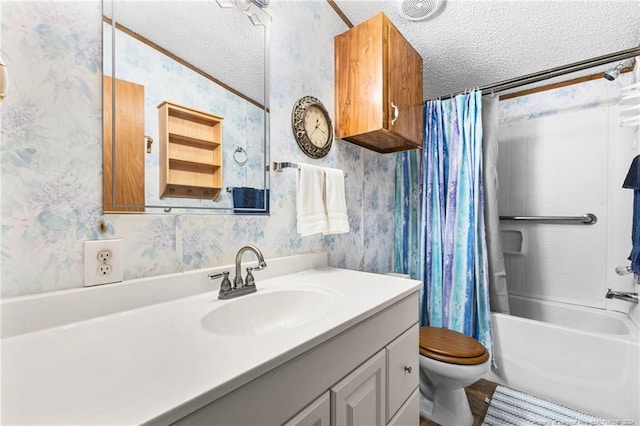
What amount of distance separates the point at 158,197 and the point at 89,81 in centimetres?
33

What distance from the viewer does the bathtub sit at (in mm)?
1344

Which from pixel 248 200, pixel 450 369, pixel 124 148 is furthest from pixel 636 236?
pixel 124 148

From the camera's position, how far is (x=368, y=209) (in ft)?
5.82

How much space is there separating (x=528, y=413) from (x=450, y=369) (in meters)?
0.64

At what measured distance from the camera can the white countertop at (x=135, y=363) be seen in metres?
0.35

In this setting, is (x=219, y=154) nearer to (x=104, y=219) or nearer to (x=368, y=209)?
(x=104, y=219)

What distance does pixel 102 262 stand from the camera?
27.1 inches

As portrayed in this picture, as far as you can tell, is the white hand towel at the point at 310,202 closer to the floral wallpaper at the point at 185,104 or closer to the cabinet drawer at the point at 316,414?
the floral wallpaper at the point at 185,104

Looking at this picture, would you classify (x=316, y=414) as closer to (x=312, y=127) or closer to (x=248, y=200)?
(x=248, y=200)

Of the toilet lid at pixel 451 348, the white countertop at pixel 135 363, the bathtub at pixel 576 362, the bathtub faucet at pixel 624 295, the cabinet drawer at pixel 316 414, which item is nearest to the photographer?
the white countertop at pixel 135 363

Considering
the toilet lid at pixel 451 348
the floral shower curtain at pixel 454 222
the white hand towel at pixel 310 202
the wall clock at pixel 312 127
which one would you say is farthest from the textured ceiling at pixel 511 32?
the toilet lid at pixel 451 348

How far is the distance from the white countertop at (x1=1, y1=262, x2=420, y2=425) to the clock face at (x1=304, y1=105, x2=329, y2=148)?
88cm

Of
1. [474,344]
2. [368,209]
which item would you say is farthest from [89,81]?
[474,344]

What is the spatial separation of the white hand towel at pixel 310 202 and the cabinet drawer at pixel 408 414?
2.32 feet
